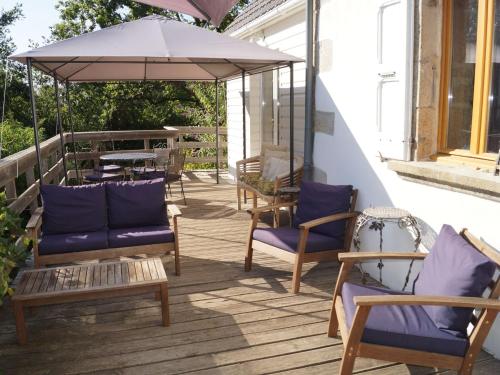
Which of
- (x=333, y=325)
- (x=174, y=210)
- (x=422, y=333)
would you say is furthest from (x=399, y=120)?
(x=174, y=210)

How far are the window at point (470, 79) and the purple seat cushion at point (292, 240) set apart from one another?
124cm

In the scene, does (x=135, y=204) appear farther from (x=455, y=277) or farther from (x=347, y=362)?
(x=455, y=277)

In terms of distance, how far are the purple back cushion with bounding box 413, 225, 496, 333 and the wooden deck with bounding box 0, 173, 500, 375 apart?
51cm

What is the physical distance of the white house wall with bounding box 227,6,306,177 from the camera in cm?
624

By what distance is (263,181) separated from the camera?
636cm

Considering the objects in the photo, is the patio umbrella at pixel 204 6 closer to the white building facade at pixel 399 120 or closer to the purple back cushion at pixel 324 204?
the white building facade at pixel 399 120

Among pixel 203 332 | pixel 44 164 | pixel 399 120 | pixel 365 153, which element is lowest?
pixel 203 332

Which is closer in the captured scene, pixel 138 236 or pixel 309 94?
pixel 138 236

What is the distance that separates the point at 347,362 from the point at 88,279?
1903mm

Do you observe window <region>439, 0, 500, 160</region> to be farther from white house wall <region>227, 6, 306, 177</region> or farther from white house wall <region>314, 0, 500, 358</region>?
white house wall <region>227, 6, 306, 177</region>

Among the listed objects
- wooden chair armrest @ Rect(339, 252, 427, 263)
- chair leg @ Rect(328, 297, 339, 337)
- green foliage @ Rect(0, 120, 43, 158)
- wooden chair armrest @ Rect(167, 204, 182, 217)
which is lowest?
chair leg @ Rect(328, 297, 339, 337)

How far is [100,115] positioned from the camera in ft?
57.1

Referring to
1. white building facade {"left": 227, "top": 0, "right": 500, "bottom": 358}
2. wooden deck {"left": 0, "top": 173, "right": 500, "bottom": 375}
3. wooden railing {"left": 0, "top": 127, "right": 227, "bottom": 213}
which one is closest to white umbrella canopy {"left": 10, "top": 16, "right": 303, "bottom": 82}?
white building facade {"left": 227, "top": 0, "right": 500, "bottom": 358}

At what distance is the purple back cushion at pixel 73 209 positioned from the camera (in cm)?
427
